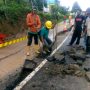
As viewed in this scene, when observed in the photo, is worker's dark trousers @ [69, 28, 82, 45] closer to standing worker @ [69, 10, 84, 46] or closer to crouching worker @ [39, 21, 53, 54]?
standing worker @ [69, 10, 84, 46]

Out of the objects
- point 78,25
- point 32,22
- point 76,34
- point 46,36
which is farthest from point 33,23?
point 76,34

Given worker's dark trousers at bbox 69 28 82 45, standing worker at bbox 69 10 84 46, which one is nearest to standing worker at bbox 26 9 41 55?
standing worker at bbox 69 10 84 46

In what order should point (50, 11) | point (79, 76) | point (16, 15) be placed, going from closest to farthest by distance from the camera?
point (79, 76) < point (16, 15) < point (50, 11)

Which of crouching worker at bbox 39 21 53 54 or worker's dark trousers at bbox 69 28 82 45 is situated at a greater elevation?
crouching worker at bbox 39 21 53 54

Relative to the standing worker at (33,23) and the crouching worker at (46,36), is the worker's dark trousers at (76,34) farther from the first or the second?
the standing worker at (33,23)

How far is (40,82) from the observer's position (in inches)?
343

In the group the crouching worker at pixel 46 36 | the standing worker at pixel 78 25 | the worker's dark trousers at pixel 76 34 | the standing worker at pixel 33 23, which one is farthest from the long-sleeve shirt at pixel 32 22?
the worker's dark trousers at pixel 76 34

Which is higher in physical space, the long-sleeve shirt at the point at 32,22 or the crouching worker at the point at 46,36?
the long-sleeve shirt at the point at 32,22

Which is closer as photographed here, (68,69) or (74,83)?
(74,83)

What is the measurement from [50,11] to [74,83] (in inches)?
1449

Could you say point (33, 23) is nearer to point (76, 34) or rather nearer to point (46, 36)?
point (46, 36)

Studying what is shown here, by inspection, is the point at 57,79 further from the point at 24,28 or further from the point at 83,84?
the point at 24,28

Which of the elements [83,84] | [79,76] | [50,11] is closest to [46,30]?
[79,76]

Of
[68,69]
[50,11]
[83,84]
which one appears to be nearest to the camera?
[83,84]
